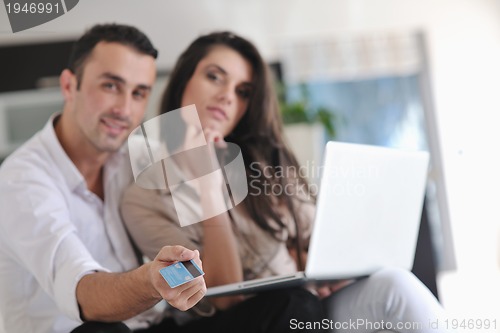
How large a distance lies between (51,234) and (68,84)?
249mm

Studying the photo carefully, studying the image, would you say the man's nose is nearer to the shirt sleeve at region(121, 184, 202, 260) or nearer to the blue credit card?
the shirt sleeve at region(121, 184, 202, 260)

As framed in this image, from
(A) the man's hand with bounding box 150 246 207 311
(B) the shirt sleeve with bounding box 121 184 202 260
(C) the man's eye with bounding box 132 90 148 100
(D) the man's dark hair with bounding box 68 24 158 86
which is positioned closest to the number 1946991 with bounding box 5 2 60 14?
(D) the man's dark hair with bounding box 68 24 158 86

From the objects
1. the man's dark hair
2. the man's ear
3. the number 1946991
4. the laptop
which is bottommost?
the laptop

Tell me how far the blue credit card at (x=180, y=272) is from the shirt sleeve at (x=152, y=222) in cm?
19

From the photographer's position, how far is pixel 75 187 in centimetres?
91

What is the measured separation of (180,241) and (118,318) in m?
0.15

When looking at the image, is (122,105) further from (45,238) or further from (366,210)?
(366,210)

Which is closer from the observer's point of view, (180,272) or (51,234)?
(180,272)

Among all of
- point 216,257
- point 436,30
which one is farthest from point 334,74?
point 216,257

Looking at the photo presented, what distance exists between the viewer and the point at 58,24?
88 centimetres

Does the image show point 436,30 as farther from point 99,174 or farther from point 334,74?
point 334,74

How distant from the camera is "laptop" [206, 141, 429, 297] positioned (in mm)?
894

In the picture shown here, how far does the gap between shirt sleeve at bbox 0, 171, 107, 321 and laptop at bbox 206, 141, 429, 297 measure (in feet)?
0.71

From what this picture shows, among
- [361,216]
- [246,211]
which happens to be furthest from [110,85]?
[361,216]
